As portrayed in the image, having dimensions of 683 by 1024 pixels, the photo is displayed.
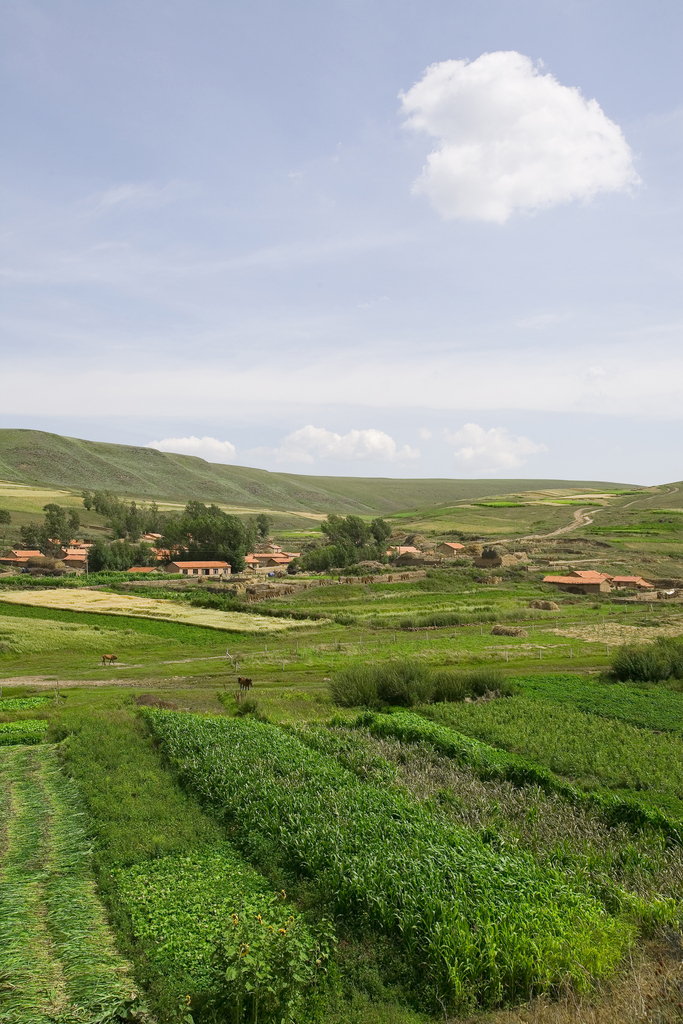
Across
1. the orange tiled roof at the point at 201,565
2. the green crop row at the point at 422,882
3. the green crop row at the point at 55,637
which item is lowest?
the orange tiled roof at the point at 201,565

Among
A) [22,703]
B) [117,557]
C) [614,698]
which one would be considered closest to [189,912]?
[22,703]

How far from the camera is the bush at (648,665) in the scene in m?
34.0

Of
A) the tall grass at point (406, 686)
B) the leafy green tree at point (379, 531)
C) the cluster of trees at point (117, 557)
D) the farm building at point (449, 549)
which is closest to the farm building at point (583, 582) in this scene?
the farm building at point (449, 549)

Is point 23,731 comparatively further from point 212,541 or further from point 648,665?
point 212,541

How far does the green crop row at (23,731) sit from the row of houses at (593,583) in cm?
6724

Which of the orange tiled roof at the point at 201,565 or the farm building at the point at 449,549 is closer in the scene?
the orange tiled roof at the point at 201,565

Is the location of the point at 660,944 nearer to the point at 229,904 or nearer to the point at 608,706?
the point at 229,904

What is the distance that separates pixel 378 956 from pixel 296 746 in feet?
35.9

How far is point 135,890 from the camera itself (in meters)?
11.8

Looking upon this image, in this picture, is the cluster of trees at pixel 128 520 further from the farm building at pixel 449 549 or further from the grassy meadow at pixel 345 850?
the grassy meadow at pixel 345 850

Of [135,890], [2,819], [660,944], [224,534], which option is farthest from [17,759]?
[224,534]

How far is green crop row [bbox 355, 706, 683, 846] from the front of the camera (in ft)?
48.0

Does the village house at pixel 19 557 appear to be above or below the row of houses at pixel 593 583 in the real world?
below

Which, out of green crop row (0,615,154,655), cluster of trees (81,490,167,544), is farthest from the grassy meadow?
cluster of trees (81,490,167,544)
